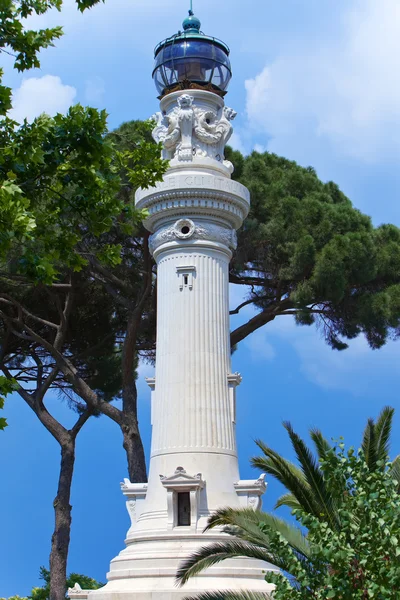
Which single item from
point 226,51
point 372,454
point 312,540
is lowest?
point 312,540

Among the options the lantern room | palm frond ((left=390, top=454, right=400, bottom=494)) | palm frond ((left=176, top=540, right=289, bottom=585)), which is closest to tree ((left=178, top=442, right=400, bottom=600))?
palm frond ((left=176, top=540, right=289, bottom=585))

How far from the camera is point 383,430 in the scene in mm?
11977

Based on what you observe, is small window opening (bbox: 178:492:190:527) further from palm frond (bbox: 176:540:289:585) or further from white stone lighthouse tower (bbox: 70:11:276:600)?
palm frond (bbox: 176:540:289:585)

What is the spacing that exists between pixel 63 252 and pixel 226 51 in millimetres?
12321

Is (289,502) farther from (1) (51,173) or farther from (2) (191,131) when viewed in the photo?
(2) (191,131)

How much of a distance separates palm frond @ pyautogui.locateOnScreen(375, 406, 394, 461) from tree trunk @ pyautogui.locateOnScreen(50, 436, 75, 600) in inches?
579

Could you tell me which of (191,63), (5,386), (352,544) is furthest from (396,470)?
(191,63)

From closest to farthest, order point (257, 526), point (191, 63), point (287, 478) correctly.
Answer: point (257, 526)
point (287, 478)
point (191, 63)

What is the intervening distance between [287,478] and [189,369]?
7.18 meters

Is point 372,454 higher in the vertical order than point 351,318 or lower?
lower

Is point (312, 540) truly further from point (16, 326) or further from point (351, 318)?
point (16, 326)

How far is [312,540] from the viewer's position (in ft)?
30.7

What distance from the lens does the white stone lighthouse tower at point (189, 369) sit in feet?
57.1

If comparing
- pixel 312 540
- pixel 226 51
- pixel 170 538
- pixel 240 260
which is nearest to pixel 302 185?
pixel 240 260
